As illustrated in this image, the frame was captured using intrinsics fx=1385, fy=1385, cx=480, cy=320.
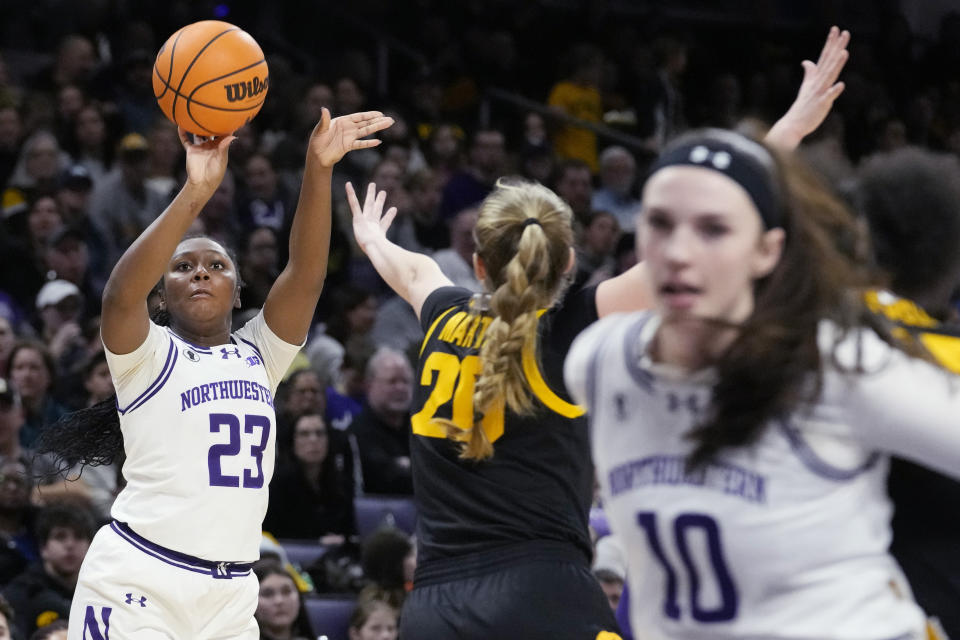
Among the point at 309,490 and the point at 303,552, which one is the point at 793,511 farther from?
the point at 309,490

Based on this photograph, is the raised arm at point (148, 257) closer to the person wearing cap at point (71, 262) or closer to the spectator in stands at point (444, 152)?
the person wearing cap at point (71, 262)

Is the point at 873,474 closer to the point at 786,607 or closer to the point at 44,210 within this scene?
the point at 786,607

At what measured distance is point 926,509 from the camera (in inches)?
112

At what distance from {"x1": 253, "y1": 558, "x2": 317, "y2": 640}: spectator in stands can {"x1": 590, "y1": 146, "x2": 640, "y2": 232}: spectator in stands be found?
6.29m

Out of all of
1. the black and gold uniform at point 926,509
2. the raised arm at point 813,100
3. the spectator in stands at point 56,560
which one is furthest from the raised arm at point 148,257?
the spectator in stands at point 56,560

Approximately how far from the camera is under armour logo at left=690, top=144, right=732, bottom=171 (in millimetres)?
2523

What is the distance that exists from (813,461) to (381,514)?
567 centimetres

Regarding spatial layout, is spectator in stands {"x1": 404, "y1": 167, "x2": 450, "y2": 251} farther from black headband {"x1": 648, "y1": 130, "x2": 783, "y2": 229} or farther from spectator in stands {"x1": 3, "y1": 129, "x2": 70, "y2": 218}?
black headband {"x1": 648, "y1": 130, "x2": 783, "y2": 229}

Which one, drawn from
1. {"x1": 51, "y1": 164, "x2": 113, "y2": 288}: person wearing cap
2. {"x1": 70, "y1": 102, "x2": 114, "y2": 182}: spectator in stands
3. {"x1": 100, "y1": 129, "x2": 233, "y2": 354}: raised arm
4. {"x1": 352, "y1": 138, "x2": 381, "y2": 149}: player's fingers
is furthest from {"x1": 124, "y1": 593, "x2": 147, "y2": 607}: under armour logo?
{"x1": 70, "y1": 102, "x2": 114, "y2": 182}: spectator in stands

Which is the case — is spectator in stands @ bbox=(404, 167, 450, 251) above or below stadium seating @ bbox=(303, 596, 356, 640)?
above

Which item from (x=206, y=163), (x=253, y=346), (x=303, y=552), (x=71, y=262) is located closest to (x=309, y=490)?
(x=303, y=552)

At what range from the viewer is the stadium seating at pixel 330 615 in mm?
7020

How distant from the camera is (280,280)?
495cm

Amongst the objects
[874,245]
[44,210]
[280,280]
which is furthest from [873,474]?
[44,210]
